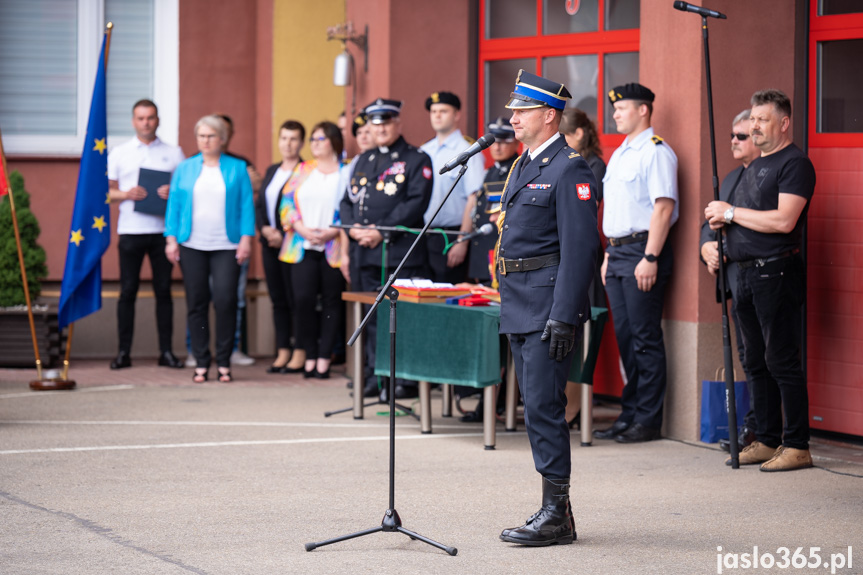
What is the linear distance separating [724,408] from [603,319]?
0.95 meters

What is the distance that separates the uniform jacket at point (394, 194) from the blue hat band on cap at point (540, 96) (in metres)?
3.78

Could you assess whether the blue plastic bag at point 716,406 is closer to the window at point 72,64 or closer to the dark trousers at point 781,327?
the dark trousers at point 781,327

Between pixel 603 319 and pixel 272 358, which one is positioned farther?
pixel 272 358

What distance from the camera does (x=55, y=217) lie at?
12.1m

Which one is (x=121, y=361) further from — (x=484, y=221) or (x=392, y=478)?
(x=392, y=478)

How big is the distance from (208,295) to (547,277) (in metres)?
5.62

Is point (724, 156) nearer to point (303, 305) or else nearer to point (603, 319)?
point (603, 319)

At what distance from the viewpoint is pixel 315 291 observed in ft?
34.0

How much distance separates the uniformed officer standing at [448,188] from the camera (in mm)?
9445

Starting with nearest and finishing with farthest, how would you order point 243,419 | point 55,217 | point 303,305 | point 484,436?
point 484,436 < point 243,419 < point 303,305 < point 55,217

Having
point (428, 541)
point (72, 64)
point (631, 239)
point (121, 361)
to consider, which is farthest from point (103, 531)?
point (72, 64)

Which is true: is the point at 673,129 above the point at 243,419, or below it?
above

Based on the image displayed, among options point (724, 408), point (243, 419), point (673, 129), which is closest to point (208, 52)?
point (243, 419)

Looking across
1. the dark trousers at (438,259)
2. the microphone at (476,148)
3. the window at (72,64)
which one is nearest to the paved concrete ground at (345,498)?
the dark trousers at (438,259)
